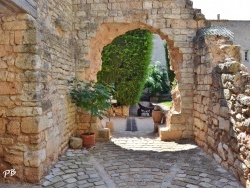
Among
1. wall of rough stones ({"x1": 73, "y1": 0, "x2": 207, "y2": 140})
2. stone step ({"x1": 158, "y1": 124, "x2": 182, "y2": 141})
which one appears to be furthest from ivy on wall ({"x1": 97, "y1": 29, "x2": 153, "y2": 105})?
stone step ({"x1": 158, "y1": 124, "x2": 182, "y2": 141})

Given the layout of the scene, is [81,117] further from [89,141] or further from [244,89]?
[244,89]

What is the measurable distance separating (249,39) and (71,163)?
19.8 meters

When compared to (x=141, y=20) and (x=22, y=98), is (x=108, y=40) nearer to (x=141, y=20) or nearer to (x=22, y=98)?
(x=141, y=20)

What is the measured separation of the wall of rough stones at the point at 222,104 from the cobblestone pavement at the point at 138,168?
12.0 inches

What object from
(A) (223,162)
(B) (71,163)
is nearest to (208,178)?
(A) (223,162)

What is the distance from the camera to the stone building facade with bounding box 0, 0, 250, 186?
3801 millimetres

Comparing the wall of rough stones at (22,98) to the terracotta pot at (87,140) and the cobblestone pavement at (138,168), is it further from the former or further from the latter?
the terracotta pot at (87,140)

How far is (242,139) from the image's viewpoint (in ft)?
12.3

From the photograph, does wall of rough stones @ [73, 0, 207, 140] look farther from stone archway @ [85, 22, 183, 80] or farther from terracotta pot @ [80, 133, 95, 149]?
terracotta pot @ [80, 133, 95, 149]

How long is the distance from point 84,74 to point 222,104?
3456mm

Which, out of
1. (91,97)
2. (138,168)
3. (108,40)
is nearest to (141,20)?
(108,40)

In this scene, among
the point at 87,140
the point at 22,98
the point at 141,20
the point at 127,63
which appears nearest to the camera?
the point at 22,98

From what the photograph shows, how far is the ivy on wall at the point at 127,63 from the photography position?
40.6ft

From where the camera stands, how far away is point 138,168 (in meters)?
4.65
